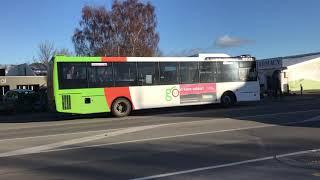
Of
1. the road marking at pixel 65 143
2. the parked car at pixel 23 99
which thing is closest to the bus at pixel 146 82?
the road marking at pixel 65 143

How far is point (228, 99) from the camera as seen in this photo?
29125 millimetres

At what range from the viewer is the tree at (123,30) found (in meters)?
60.2

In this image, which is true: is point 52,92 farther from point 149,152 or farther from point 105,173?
point 105,173

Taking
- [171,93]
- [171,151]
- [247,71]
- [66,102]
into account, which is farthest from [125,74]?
[171,151]

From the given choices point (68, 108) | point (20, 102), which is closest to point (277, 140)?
point (68, 108)

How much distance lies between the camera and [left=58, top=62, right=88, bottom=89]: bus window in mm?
24312

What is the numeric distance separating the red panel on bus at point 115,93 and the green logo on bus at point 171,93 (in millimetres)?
2102

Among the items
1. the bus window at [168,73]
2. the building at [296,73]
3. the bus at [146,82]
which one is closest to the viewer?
the bus at [146,82]

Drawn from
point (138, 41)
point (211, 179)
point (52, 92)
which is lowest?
point (211, 179)

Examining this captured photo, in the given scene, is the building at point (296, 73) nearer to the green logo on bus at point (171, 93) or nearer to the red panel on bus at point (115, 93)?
the green logo on bus at point (171, 93)

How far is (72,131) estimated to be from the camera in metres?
18.2

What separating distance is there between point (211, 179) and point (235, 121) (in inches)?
421

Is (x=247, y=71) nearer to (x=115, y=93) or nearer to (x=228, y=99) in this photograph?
(x=228, y=99)

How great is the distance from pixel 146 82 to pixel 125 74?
1204mm
